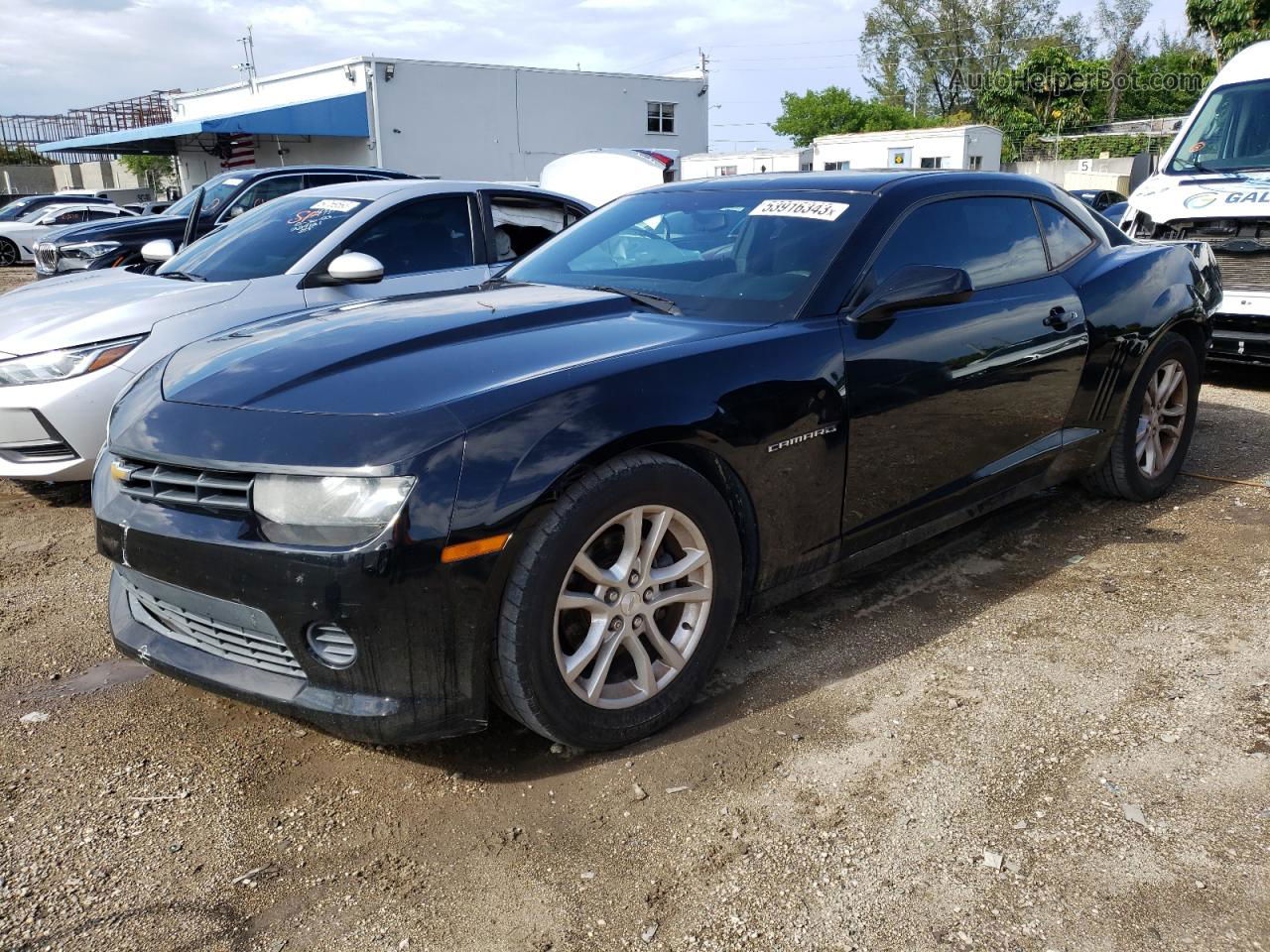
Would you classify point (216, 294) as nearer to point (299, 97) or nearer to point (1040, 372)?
point (1040, 372)

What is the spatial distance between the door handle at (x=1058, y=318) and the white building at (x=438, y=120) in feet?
90.0

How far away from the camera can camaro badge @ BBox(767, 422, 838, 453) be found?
9.44 ft

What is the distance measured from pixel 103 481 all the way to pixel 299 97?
3251cm

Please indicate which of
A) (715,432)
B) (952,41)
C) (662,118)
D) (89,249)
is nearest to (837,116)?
(952,41)

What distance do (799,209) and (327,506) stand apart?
6.61 ft

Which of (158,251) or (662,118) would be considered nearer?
(158,251)

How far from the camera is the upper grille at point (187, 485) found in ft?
7.74

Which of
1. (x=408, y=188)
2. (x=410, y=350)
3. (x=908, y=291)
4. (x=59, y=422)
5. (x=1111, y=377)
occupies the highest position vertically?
(x=408, y=188)

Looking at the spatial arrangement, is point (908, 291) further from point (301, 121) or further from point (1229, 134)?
point (301, 121)

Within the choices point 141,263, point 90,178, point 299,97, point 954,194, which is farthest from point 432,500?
point 90,178

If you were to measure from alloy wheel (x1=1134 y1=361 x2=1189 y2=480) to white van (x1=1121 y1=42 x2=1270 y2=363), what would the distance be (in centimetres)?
207

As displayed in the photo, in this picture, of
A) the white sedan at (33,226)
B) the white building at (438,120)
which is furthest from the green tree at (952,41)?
the white sedan at (33,226)

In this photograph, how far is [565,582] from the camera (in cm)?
243

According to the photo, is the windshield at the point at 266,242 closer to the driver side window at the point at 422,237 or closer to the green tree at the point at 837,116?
the driver side window at the point at 422,237
